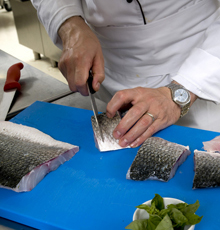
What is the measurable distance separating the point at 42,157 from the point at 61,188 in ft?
0.49

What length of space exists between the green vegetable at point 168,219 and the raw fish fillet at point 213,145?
48cm

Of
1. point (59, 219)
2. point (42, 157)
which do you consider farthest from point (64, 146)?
point (59, 219)

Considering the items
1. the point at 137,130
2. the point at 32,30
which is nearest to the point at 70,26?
the point at 137,130

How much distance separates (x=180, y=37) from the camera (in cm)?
163

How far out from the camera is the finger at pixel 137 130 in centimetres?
136

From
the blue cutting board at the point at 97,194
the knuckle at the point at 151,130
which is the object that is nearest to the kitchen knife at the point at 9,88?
the blue cutting board at the point at 97,194

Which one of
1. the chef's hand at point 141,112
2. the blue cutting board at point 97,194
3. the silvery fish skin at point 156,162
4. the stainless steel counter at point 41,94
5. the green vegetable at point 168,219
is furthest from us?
the stainless steel counter at point 41,94

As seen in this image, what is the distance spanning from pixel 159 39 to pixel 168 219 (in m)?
1.06

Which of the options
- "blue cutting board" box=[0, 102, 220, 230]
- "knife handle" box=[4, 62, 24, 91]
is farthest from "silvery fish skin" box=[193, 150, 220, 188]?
"knife handle" box=[4, 62, 24, 91]

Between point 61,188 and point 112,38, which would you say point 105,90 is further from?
point 61,188

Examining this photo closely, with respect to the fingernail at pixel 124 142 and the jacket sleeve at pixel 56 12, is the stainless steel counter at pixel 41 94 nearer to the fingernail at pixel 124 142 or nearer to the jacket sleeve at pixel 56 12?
the jacket sleeve at pixel 56 12

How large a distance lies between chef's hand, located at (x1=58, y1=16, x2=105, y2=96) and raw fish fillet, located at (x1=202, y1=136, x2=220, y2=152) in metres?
0.52

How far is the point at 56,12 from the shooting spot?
1644 mm

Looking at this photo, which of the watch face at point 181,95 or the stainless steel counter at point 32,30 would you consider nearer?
the watch face at point 181,95
